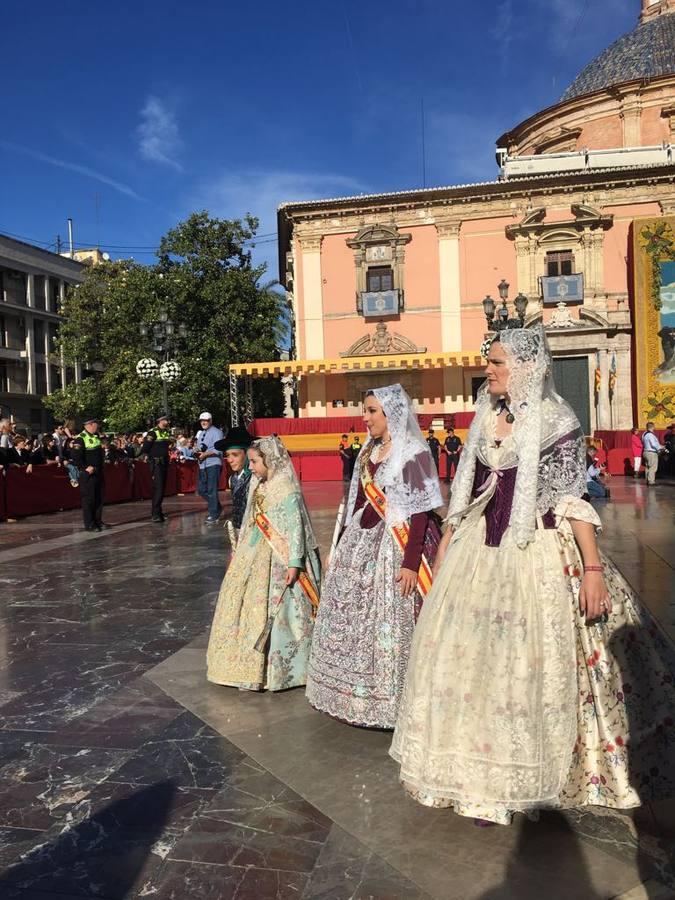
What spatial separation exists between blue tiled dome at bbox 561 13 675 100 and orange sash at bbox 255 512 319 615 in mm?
27847

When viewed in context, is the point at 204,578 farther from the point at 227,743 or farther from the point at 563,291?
the point at 563,291

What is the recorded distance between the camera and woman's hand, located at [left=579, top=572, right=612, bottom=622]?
2.36m

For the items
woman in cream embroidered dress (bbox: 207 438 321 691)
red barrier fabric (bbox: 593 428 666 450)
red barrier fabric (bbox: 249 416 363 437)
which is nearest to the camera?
woman in cream embroidered dress (bbox: 207 438 321 691)

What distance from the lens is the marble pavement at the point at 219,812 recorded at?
222 centimetres

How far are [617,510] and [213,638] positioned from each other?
9175mm

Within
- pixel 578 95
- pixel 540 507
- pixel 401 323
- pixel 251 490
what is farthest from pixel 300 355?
pixel 540 507

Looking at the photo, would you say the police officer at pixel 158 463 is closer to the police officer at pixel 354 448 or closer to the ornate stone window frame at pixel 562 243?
the police officer at pixel 354 448

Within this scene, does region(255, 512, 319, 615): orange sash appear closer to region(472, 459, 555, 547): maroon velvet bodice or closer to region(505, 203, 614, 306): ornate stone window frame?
region(472, 459, 555, 547): maroon velvet bodice

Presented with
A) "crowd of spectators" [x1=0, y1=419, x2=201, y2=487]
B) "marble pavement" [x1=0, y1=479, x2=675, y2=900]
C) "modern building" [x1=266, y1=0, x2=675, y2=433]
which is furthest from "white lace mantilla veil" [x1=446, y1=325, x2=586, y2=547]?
"modern building" [x1=266, y1=0, x2=675, y2=433]

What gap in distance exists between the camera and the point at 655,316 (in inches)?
886

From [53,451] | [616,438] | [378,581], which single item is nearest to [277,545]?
[378,581]

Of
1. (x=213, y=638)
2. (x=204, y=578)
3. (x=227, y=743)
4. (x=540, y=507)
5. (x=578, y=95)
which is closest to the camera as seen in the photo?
(x=540, y=507)

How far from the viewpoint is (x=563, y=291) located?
24.0 m

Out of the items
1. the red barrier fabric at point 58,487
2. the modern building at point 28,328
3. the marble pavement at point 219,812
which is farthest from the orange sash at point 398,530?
the modern building at point 28,328
